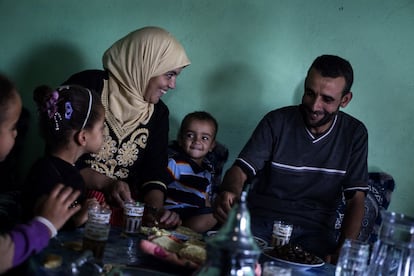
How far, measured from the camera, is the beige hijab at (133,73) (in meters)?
2.57

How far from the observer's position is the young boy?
3.00m

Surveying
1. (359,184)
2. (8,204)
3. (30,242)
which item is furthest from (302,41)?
(30,242)

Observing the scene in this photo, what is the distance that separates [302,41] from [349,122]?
72 cm

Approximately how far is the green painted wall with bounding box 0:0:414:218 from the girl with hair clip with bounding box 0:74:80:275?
174 cm

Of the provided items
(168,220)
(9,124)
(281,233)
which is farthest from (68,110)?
(281,233)

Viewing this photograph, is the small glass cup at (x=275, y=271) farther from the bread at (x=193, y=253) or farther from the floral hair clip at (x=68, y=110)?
the floral hair clip at (x=68, y=110)

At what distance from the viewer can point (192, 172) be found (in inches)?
122

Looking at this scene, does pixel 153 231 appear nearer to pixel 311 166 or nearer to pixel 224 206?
pixel 224 206

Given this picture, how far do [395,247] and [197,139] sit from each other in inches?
69.4

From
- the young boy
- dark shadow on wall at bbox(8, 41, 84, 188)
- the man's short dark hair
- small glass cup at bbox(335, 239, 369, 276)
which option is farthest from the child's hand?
dark shadow on wall at bbox(8, 41, 84, 188)

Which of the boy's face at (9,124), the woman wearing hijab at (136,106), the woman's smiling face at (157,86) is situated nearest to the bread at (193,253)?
the boy's face at (9,124)

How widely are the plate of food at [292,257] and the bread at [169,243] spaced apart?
31cm

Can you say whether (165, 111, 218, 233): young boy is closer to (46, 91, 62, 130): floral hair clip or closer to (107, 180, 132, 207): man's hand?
(107, 180, 132, 207): man's hand

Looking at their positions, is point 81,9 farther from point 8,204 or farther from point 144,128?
point 8,204
